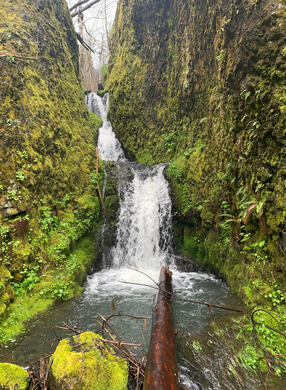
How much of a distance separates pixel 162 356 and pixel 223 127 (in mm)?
6671

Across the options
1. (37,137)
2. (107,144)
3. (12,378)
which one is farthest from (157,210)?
(107,144)

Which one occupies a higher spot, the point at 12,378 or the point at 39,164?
the point at 39,164

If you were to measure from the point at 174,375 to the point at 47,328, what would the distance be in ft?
10.5

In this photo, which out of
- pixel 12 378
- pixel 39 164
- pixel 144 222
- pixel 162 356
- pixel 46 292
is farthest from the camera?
pixel 144 222

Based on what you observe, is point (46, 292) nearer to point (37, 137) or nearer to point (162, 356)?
point (162, 356)

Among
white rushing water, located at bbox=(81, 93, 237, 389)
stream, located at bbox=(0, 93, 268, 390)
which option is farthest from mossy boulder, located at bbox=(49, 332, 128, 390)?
white rushing water, located at bbox=(81, 93, 237, 389)

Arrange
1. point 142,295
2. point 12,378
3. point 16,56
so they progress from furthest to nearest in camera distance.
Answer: point 16,56
point 142,295
point 12,378

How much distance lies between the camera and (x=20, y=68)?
793 centimetres

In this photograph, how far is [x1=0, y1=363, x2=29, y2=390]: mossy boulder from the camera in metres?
2.21

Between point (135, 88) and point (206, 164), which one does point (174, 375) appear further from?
point (135, 88)

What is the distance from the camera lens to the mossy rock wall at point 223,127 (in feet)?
14.8

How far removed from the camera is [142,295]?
5.92m

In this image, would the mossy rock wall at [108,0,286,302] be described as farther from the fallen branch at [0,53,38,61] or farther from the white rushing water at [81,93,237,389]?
the fallen branch at [0,53,38,61]

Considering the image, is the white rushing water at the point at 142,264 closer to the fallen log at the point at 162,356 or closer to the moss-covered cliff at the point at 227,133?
the fallen log at the point at 162,356
